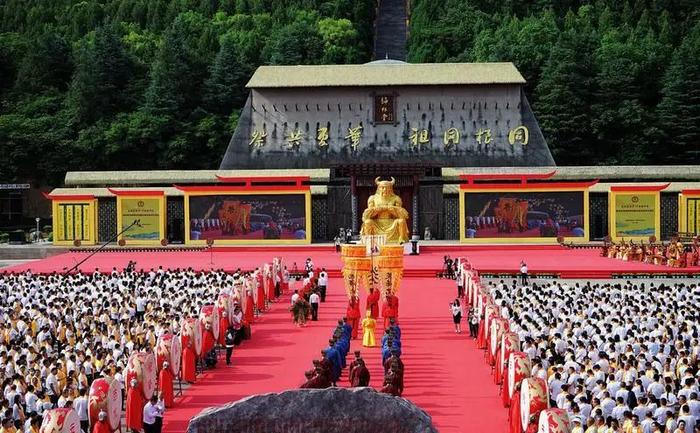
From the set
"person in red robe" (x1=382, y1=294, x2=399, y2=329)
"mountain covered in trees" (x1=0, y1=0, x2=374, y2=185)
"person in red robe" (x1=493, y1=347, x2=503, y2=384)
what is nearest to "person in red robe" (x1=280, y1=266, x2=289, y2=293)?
"person in red robe" (x1=382, y1=294, x2=399, y2=329)

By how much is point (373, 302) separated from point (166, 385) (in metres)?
7.24

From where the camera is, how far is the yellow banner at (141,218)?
41.8 m

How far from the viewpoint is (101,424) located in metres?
12.7

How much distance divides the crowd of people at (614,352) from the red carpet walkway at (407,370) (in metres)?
1.07

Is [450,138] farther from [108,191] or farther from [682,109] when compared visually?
[108,191]

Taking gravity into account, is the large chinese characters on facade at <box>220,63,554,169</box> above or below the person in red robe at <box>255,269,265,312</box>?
above

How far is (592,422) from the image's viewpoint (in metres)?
12.1

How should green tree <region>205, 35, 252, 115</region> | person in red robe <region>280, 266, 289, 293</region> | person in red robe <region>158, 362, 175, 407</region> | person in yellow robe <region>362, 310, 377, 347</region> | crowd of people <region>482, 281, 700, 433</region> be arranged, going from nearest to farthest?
crowd of people <region>482, 281, 700, 433</region> → person in red robe <region>158, 362, 175, 407</region> → person in yellow robe <region>362, 310, 377, 347</region> → person in red robe <region>280, 266, 289, 293</region> → green tree <region>205, 35, 252, 115</region>

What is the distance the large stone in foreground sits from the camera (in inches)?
319

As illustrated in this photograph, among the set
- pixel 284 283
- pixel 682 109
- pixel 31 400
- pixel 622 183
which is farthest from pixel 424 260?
pixel 682 109

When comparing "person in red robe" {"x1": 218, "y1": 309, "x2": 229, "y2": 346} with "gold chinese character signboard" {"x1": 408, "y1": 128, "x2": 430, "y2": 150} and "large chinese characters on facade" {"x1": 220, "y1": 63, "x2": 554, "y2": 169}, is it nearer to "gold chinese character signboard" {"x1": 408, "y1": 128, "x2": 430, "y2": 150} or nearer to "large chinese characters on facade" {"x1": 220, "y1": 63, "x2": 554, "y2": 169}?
"large chinese characters on facade" {"x1": 220, "y1": 63, "x2": 554, "y2": 169}

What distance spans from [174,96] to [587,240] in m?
25.3

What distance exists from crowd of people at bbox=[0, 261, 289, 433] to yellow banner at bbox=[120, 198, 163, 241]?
1203 centimetres

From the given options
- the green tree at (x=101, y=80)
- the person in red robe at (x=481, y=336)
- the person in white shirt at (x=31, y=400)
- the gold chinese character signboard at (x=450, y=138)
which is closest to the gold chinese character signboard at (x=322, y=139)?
the gold chinese character signboard at (x=450, y=138)
